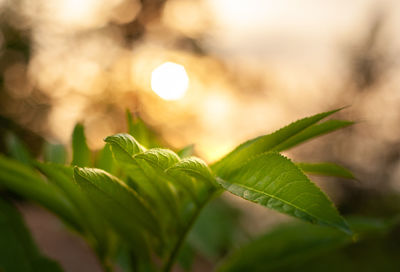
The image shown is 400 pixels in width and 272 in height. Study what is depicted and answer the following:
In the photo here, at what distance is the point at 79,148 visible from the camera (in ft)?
1.68

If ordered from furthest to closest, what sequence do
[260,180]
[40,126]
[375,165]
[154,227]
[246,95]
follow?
[40,126], [246,95], [375,165], [154,227], [260,180]

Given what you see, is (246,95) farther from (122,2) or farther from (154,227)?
(122,2)

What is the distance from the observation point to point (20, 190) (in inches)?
24.3

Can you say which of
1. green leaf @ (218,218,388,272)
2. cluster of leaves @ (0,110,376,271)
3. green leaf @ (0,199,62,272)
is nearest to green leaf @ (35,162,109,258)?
cluster of leaves @ (0,110,376,271)

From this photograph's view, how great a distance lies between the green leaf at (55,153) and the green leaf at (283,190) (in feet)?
1.25

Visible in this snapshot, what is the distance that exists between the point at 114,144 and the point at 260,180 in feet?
0.46

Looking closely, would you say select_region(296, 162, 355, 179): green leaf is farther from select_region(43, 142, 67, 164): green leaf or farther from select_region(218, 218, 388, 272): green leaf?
select_region(43, 142, 67, 164): green leaf

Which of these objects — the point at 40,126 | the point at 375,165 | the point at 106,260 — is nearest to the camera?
the point at 106,260

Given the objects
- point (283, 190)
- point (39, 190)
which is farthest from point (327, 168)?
point (39, 190)

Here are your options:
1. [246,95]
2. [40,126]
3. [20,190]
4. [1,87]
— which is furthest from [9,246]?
[1,87]

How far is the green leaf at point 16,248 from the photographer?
0.65 meters

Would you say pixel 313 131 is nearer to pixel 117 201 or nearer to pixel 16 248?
pixel 117 201

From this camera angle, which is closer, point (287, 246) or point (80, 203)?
point (80, 203)

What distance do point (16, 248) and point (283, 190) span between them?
51 centimetres
